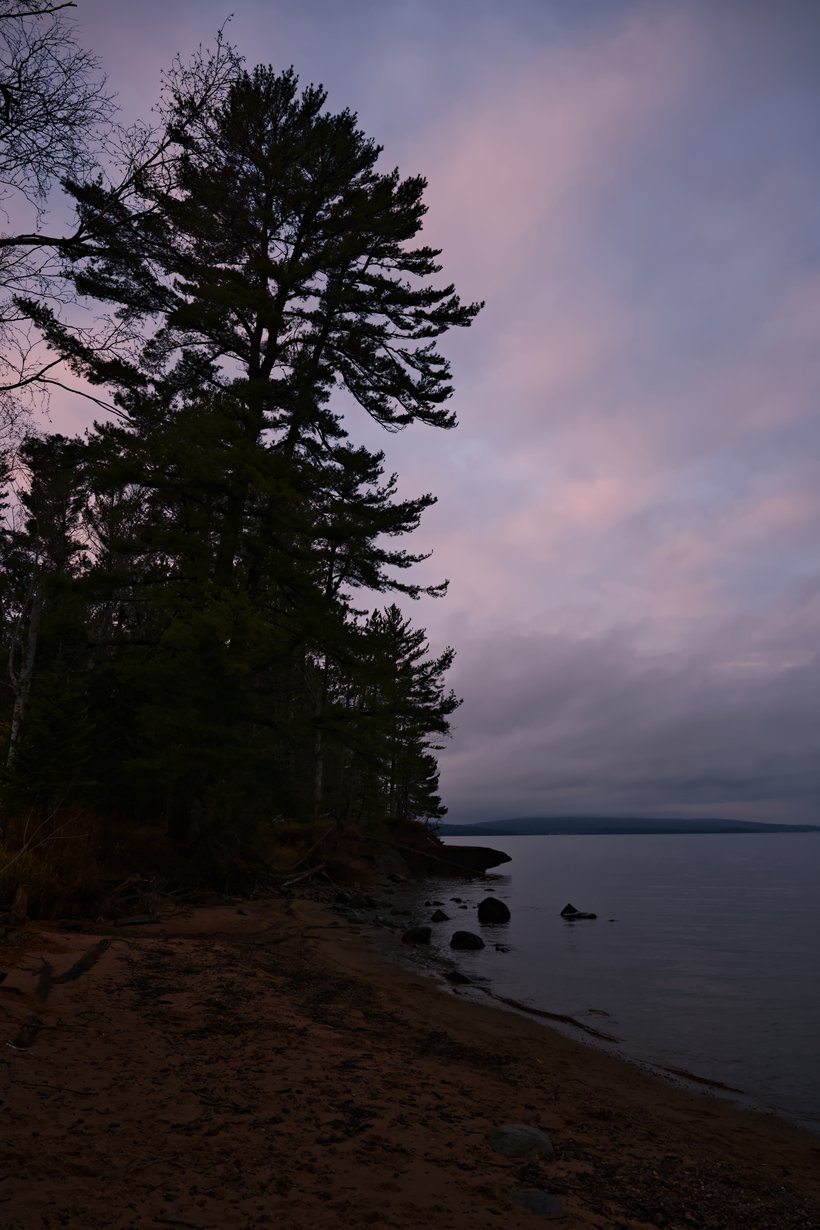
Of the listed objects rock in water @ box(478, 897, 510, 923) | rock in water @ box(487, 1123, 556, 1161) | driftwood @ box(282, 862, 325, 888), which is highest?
rock in water @ box(487, 1123, 556, 1161)

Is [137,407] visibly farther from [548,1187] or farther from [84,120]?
[548,1187]

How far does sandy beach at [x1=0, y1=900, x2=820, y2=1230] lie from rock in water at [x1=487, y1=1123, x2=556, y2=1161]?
0.39 ft

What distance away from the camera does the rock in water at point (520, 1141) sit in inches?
186

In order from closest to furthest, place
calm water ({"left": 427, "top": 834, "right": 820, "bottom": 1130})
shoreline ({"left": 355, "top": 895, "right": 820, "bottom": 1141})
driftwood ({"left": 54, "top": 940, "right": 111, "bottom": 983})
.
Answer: driftwood ({"left": 54, "top": 940, "right": 111, "bottom": 983}) → shoreline ({"left": 355, "top": 895, "right": 820, "bottom": 1141}) → calm water ({"left": 427, "top": 834, "right": 820, "bottom": 1130})

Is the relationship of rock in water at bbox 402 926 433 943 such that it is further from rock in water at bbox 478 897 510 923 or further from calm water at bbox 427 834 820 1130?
rock in water at bbox 478 897 510 923

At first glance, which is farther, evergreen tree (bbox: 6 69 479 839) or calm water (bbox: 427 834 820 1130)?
evergreen tree (bbox: 6 69 479 839)

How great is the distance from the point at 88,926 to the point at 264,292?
13683 millimetres

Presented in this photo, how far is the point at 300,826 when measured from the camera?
33.9 meters

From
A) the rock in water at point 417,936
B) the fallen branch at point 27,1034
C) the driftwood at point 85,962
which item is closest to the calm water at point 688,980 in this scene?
the rock in water at point 417,936

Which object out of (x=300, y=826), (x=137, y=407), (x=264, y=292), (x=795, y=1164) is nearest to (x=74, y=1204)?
(x=795, y=1164)

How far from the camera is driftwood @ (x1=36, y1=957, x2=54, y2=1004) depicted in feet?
21.4

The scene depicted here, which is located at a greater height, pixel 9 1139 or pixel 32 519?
pixel 32 519

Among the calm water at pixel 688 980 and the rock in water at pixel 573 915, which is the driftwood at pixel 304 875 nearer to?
the calm water at pixel 688 980

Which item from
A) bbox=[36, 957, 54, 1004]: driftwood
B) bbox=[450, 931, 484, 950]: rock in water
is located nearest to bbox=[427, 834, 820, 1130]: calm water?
bbox=[450, 931, 484, 950]: rock in water
